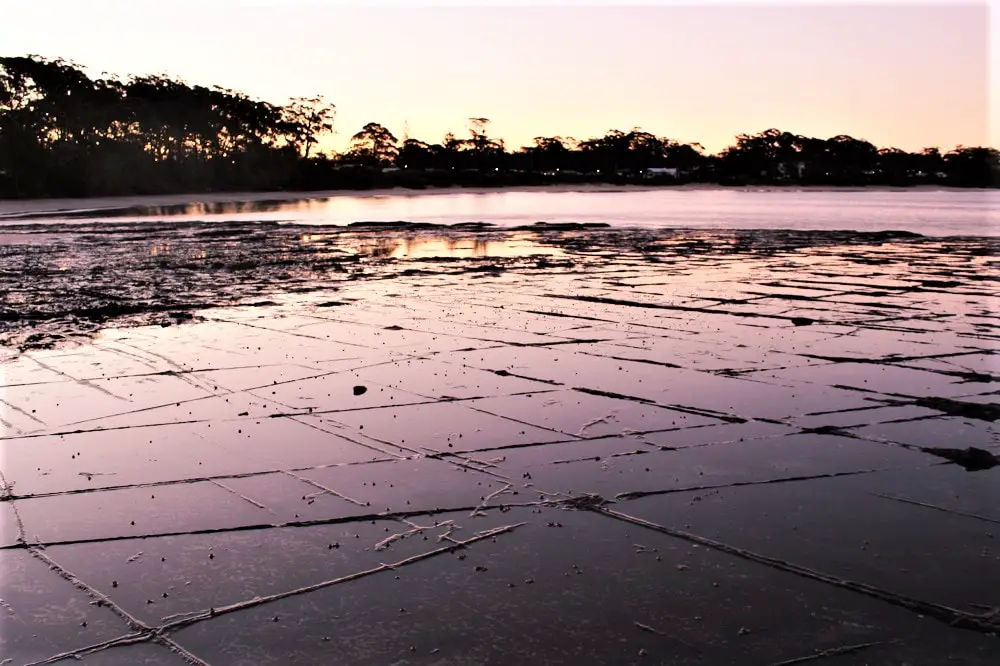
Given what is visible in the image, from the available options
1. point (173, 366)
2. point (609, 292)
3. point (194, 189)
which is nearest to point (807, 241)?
point (609, 292)

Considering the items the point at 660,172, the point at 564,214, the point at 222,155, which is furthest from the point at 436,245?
the point at 660,172

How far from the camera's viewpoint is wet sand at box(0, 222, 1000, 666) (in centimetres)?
316

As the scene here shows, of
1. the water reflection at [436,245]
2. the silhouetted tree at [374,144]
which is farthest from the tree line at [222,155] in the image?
the water reflection at [436,245]

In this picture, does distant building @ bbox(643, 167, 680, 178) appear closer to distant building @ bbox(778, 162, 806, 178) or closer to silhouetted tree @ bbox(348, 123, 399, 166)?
distant building @ bbox(778, 162, 806, 178)

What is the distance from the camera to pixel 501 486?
15.1 ft

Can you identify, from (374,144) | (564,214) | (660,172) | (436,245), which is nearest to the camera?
(436,245)

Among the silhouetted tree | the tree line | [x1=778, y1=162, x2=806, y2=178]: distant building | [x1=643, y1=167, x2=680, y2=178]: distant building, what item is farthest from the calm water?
[x1=643, y1=167, x2=680, y2=178]: distant building

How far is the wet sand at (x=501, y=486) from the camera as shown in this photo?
316 cm

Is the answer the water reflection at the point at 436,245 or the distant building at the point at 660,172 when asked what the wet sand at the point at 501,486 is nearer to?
the water reflection at the point at 436,245

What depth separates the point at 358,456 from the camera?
5.12 meters

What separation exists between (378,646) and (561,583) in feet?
2.67

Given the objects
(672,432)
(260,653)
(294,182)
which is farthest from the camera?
(294,182)

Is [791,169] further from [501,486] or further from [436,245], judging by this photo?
[501,486]

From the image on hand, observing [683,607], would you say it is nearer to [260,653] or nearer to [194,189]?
[260,653]
